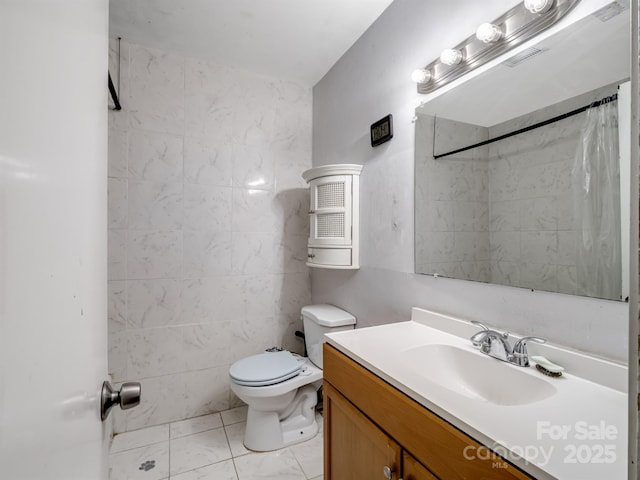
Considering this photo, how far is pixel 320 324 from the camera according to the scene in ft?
5.70

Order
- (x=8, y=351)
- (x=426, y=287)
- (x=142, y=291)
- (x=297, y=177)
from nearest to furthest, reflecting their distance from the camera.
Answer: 1. (x=8, y=351)
2. (x=426, y=287)
3. (x=142, y=291)
4. (x=297, y=177)

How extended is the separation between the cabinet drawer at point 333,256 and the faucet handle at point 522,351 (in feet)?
3.14

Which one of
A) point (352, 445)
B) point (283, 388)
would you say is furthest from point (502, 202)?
point (283, 388)

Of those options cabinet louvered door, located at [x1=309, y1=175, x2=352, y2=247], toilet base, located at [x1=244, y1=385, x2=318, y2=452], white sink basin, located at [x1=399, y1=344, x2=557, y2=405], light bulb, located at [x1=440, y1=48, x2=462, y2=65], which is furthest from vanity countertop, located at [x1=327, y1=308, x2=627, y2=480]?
light bulb, located at [x1=440, y1=48, x2=462, y2=65]

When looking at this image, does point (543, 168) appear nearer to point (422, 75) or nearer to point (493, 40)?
point (493, 40)

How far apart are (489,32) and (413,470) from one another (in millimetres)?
1348

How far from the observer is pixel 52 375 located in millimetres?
276

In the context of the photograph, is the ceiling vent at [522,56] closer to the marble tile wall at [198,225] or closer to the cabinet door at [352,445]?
the cabinet door at [352,445]

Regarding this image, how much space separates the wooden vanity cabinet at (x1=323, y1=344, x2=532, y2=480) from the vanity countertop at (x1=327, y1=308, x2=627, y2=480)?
2 centimetres

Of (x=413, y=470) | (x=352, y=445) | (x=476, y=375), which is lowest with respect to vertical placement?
(x=352, y=445)

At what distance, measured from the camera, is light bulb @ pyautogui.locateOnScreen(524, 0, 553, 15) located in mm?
880

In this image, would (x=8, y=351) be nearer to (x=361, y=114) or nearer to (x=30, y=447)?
(x=30, y=447)

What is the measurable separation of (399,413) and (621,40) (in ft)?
3.65

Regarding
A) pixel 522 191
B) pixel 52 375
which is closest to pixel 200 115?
pixel 522 191
